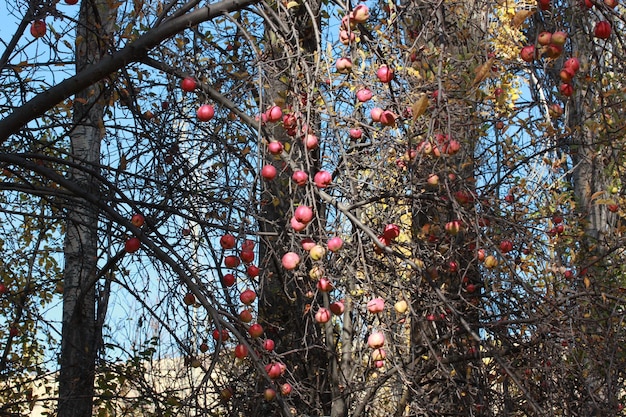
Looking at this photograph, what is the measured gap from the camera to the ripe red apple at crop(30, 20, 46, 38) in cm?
361

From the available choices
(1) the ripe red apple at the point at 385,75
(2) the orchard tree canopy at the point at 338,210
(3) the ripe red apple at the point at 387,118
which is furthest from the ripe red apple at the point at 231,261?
(1) the ripe red apple at the point at 385,75

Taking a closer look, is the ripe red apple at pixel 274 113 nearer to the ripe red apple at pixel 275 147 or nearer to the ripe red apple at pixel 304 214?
the ripe red apple at pixel 275 147

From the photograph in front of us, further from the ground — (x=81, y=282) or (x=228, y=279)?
(x=81, y=282)

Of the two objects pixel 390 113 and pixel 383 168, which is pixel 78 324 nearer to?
pixel 383 168

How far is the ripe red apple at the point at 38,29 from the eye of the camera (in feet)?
11.9

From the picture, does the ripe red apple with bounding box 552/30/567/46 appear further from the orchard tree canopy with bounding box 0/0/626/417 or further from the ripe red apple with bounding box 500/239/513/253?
the ripe red apple with bounding box 500/239/513/253

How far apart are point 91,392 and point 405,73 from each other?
2.77m

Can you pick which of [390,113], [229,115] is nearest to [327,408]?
[229,115]

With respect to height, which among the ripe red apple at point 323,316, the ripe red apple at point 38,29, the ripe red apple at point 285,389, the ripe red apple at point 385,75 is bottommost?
the ripe red apple at point 285,389

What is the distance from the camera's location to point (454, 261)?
3.60 m

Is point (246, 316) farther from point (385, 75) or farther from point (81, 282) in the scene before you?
point (81, 282)

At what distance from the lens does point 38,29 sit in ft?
11.9


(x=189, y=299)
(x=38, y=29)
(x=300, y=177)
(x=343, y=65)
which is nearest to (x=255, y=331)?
(x=189, y=299)

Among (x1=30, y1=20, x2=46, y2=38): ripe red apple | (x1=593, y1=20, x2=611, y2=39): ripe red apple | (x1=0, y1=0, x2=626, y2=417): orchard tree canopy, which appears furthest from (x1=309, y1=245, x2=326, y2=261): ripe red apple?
(x1=30, y1=20, x2=46, y2=38): ripe red apple
